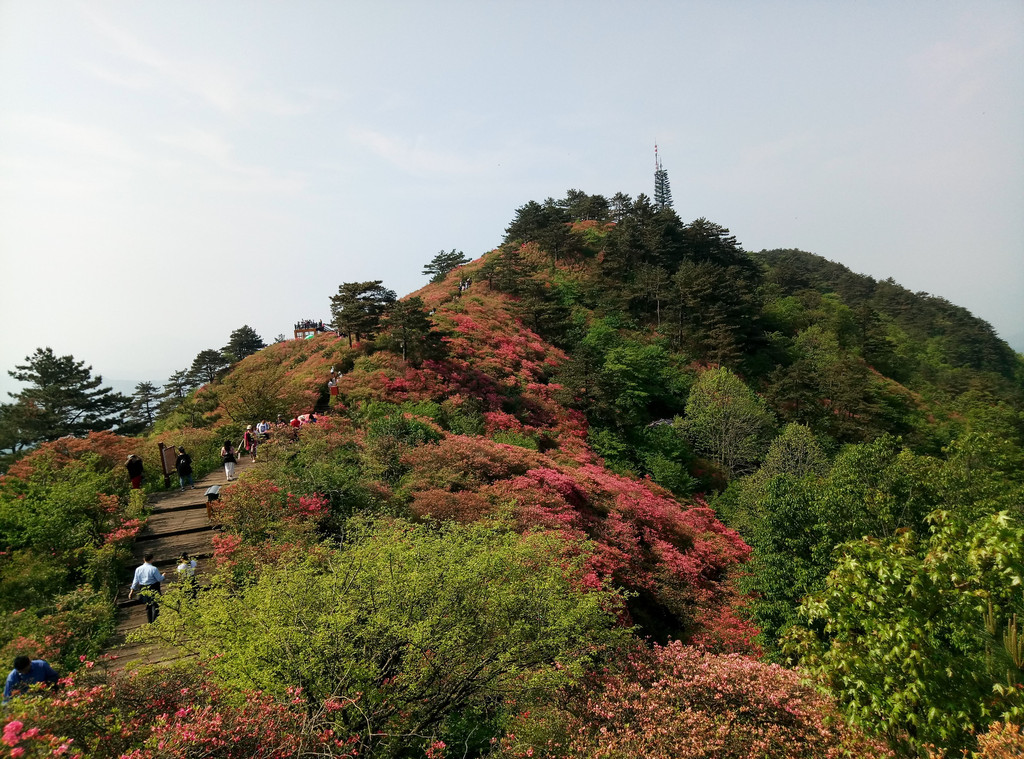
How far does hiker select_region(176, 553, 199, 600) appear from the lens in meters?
7.96

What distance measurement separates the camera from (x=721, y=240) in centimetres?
5703

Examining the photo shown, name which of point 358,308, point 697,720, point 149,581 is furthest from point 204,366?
point 697,720

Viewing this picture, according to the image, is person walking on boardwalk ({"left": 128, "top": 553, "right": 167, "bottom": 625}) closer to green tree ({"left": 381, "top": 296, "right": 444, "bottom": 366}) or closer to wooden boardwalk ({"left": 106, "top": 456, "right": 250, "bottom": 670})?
wooden boardwalk ({"left": 106, "top": 456, "right": 250, "bottom": 670})

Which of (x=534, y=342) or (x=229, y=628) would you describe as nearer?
(x=229, y=628)

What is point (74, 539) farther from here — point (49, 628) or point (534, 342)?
point (534, 342)

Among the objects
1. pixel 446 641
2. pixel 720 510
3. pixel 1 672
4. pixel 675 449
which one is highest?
pixel 1 672

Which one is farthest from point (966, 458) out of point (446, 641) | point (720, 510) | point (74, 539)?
point (74, 539)

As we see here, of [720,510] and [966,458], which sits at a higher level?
[966,458]

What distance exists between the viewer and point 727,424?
2811 cm

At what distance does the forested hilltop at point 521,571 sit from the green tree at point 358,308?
16cm

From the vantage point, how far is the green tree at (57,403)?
28594 mm

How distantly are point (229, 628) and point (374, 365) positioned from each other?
18340 millimetres

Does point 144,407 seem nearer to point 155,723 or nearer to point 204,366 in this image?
point 204,366

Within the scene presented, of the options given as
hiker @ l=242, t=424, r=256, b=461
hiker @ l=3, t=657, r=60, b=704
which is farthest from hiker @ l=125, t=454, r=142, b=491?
hiker @ l=3, t=657, r=60, b=704
